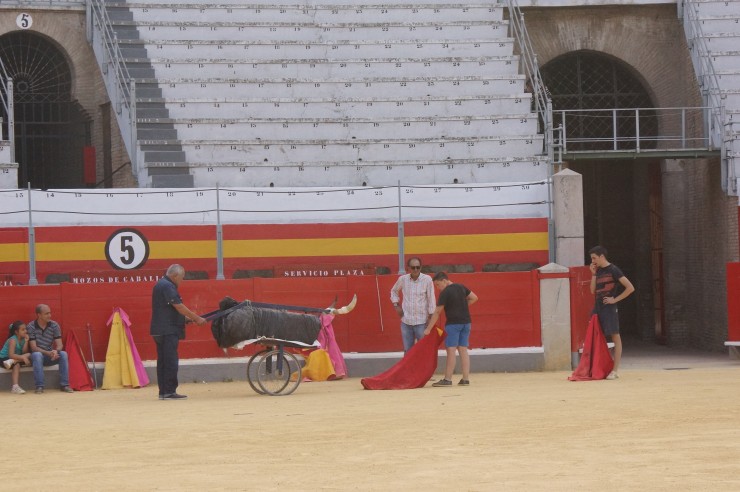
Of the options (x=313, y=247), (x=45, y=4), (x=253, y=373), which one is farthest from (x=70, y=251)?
(x=45, y=4)

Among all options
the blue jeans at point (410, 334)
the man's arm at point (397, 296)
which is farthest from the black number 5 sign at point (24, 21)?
the blue jeans at point (410, 334)

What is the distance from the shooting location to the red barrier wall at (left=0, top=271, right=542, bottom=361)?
18734 mm

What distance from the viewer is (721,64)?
86.7ft

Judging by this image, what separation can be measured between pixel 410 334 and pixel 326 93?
8.35 meters

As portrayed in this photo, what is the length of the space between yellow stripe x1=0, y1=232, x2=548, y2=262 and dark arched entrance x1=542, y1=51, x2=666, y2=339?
671 centimetres

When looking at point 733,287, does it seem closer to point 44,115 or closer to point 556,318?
point 556,318

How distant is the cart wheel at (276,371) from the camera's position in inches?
639

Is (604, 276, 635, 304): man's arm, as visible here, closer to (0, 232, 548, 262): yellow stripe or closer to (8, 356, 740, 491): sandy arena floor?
(8, 356, 740, 491): sandy arena floor

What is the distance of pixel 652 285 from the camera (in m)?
28.8

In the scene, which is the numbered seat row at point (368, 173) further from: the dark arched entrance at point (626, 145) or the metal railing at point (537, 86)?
the dark arched entrance at point (626, 145)

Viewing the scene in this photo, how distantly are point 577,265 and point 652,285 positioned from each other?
26.1 feet

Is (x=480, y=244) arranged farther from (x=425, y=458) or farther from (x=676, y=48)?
(x=425, y=458)

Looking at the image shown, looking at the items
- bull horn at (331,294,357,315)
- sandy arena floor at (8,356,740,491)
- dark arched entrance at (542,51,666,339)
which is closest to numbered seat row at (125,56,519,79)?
dark arched entrance at (542,51,666,339)

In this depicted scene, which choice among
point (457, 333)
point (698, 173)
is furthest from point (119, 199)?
point (698, 173)
